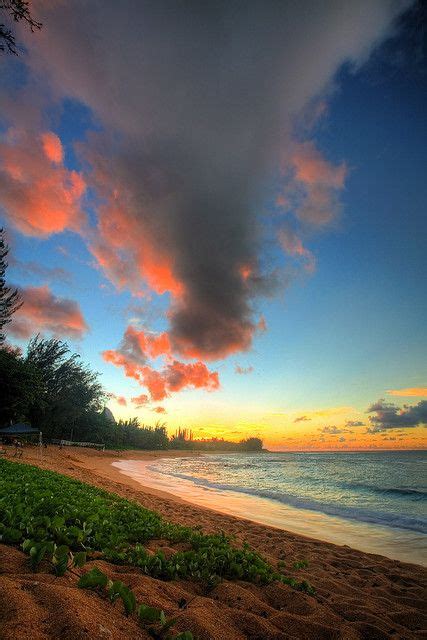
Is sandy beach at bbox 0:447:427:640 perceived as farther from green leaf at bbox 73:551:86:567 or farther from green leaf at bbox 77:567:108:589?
green leaf at bbox 73:551:86:567

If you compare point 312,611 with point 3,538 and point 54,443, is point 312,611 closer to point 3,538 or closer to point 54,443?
point 3,538

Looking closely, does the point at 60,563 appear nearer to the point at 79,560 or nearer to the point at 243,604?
the point at 79,560

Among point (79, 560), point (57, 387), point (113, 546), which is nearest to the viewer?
point (79, 560)

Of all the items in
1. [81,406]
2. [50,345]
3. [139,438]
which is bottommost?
[139,438]

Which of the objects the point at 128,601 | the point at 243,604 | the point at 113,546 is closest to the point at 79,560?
the point at 128,601

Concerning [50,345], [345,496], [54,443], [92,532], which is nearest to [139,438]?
[54,443]

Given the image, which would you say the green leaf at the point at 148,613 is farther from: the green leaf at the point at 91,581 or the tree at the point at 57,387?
the tree at the point at 57,387

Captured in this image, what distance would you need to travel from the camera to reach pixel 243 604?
3449 millimetres

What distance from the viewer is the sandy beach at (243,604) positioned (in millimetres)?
2047

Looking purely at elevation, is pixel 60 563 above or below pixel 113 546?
above

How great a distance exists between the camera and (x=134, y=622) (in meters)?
2.39

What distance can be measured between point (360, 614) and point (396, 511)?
13.8 meters

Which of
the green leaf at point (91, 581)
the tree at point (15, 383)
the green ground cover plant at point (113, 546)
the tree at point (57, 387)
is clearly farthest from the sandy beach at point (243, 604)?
the tree at point (57, 387)

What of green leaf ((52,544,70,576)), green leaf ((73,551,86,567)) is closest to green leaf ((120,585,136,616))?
green leaf ((52,544,70,576))
